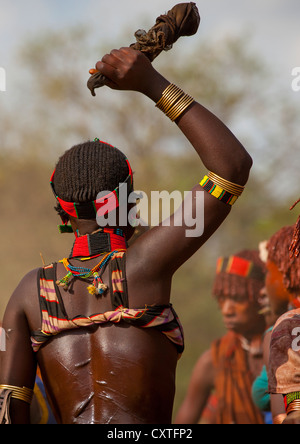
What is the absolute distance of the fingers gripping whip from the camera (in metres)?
2.57

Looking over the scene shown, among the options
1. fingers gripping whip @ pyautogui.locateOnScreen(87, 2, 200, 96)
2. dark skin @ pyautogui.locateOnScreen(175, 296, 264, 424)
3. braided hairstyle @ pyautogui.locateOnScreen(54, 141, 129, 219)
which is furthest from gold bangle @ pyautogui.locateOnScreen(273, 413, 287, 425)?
dark skin @ pyautogui.locateOnScreen(175, 296, 264, 424)

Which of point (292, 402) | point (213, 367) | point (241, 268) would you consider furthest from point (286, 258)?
point (213, 367)

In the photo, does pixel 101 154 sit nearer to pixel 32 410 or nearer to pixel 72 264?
pixel 72 264

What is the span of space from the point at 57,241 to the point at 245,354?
543 centimetres

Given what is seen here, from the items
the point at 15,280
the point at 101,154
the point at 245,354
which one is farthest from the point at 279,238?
the point at 15,280

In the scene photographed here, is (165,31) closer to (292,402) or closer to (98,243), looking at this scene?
(98,243)

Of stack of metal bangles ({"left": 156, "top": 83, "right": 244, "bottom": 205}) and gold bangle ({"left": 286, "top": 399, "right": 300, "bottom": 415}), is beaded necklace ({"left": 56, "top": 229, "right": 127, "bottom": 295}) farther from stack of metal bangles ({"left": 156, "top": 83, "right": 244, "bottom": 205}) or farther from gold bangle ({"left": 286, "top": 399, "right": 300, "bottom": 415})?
gold bangle ({"left": 286, "top": 399, "right": 300, "bottom": 415})

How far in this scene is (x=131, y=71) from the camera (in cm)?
253

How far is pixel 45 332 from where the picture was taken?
2680 millimetres

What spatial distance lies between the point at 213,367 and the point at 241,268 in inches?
46.4

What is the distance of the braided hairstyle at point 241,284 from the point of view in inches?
299

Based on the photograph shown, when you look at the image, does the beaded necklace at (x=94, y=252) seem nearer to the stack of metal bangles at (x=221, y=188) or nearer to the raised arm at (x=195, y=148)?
the raised arm at (x=195, y=148)

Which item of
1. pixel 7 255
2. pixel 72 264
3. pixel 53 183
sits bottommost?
pixel 72 264
